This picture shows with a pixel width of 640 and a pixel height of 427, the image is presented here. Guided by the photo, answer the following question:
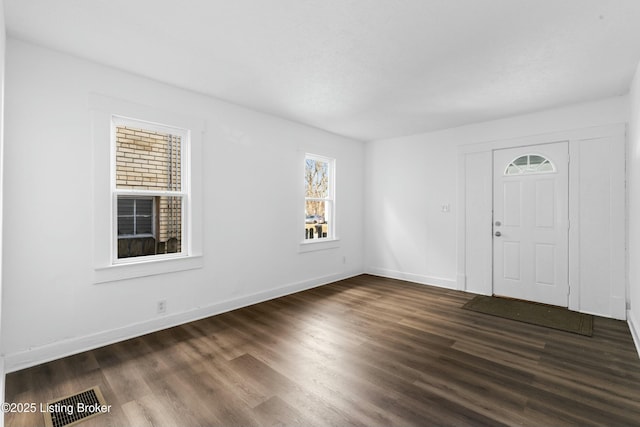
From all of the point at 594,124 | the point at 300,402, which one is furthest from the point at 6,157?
the point at 594,124

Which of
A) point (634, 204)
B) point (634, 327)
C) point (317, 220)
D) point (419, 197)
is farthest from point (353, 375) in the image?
point (419, 197)

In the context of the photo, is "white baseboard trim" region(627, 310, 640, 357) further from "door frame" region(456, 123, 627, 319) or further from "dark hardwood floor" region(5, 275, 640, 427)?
"door frame" region(456, 123, 627, 319)

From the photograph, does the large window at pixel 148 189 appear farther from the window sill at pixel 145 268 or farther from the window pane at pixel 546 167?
the window pane at pixel 546 167

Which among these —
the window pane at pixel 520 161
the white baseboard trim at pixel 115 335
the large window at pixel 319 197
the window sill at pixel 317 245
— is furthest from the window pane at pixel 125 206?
the window pane at pixel 520 161

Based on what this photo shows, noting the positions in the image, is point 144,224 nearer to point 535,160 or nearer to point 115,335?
point 115,335

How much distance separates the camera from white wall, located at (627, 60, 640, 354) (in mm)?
2844

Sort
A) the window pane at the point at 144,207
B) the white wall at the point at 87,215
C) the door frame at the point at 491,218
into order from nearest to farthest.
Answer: the white wall at the point at 87,215 < the window pane at the point at 144,207 < the door frame at the point at 491,218

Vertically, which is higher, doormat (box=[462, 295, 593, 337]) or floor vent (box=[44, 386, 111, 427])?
doormat (box=[462, 295, 593, 337])

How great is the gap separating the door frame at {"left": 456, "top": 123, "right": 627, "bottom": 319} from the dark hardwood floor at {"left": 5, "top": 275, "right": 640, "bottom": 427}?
48 centimetres

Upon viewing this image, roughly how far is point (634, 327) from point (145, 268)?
4.86 meters

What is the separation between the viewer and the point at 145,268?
3133 mm

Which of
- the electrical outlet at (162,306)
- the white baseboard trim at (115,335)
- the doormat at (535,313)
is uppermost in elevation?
the electrical outlet at (162,306)

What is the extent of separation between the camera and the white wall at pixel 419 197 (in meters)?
4.70

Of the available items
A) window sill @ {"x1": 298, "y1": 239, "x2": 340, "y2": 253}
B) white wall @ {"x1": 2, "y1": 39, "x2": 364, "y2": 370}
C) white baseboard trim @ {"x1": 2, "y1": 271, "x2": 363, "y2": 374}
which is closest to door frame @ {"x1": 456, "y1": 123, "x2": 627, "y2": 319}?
window sill @ {"x1": 298, "y1": 239, "x2": 340, "y2": 253}
